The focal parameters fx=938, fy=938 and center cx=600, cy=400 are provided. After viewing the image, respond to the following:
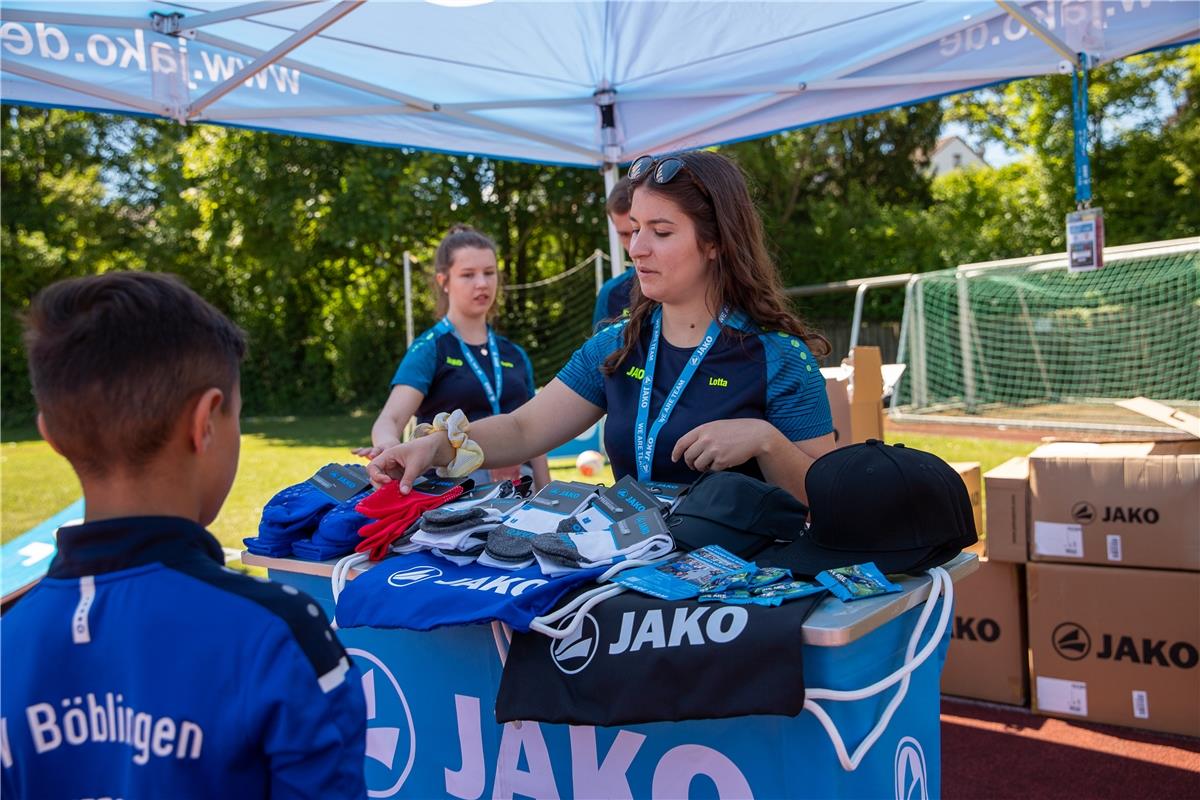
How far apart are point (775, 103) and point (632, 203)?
286 cm

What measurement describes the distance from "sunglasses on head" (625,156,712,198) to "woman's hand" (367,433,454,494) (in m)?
0.80

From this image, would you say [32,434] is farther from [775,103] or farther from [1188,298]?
[1188,298]

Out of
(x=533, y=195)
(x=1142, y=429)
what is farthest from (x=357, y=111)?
(x=533, y=195)

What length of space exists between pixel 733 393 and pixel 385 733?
1056 millimetres

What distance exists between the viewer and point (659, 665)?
1409 millimetres

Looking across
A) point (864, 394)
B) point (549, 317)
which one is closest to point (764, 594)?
point (864, 394)

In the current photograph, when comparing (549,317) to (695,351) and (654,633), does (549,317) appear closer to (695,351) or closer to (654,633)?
(695,351)

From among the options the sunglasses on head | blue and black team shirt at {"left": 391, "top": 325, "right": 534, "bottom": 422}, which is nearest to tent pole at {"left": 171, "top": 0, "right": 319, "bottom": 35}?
blue and black team shirt at {"left": 391, "top": 325, "right": 534, "bottom": 422}

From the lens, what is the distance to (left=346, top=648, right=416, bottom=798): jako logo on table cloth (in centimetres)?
195

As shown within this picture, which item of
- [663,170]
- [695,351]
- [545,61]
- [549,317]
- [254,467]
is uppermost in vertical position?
[545,61]

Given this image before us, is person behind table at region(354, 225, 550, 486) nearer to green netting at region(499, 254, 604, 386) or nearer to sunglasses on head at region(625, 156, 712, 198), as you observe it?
sunglasses on head at region(625, 156, 712, 198)

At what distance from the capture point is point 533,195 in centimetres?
1888

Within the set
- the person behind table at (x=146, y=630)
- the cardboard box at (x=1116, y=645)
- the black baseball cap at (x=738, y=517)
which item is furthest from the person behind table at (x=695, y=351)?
the cardboard box at (x=1116, y=645)

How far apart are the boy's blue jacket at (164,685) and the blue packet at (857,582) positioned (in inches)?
30.2
